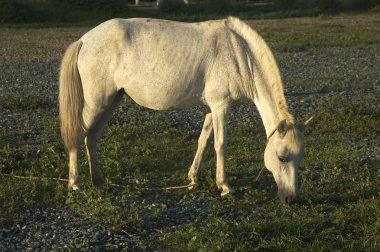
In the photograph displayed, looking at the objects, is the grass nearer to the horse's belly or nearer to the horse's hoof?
the horse's hoof

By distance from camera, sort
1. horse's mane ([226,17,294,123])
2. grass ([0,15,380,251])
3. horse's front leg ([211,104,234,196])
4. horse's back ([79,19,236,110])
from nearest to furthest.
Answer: grass ([0,15,380,251]), horse's mane ([226,17,294,123]), horse's front leg ([211,104,234,196]), horse's back ([79,19,236,110])

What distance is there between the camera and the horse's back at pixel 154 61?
7750 mm

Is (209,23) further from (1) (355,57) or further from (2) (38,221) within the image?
(1) (355,57)

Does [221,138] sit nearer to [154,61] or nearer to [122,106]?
[154,61]

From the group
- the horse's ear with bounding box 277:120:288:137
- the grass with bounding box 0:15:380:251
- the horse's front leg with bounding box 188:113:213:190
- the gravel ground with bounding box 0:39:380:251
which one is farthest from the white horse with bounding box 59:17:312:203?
the gravel ground with bounding box 0:39:380:251

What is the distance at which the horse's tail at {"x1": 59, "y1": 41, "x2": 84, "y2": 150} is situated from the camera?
7844 mm

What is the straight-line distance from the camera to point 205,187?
7.97 metres

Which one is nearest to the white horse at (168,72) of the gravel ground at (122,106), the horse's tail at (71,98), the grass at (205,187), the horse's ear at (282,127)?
the horse's tail at (71,98)

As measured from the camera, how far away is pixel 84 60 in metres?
7.82

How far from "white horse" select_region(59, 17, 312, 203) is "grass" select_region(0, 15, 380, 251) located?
47 centimetres

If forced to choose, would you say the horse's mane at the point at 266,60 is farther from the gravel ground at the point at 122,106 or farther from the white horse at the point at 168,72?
the gravel ground at the point at 122,106

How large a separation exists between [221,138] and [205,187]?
26.0 inches

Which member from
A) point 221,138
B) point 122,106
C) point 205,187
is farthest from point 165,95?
point 122,106

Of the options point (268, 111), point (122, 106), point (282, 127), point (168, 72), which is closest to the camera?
point (282, 127)
